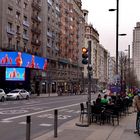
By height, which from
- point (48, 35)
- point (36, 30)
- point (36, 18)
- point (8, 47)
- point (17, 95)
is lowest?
point (17, 95)

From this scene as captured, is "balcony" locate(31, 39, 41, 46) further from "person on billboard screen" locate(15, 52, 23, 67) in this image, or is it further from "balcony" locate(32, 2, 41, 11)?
"person on billboard screen" locate(15, 52, 23, 67)

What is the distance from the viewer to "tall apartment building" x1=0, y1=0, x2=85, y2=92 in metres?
69.1

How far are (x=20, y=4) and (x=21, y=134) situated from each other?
60481 millimetres

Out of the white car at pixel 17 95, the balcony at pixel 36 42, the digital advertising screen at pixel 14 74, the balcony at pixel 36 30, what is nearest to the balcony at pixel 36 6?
the balcony at pixel 36 30

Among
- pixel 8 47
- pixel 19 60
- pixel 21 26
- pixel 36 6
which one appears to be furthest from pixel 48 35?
pixel 19 60

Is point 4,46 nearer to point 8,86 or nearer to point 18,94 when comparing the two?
point 8,86

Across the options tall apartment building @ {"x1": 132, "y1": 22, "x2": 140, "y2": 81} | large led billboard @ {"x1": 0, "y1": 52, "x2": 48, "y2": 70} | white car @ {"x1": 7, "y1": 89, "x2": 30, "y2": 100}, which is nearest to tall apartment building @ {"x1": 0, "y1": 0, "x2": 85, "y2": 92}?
large led billboard @ {"x1": 0, "y1": 52, "x2": 48, "y2": 70}

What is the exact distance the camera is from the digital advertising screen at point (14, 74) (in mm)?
66562

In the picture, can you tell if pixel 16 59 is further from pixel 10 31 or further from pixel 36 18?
pixel 36 18

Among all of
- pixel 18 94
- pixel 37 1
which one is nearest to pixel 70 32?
pixel 37 1

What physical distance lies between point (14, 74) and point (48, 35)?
1044 inches

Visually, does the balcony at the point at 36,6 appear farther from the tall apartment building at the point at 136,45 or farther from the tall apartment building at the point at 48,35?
the tall apartment building at the point at 136,45

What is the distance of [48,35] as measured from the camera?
301ft

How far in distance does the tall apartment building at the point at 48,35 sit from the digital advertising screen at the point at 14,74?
358 cm
